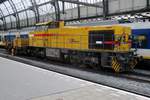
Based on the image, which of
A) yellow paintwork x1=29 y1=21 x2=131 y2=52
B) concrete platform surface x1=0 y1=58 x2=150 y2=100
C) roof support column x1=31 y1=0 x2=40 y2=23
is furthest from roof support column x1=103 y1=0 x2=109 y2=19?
roof support column x1=31 y1=0 x2=40 y2=23

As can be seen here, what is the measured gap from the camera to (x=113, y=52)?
13.9m

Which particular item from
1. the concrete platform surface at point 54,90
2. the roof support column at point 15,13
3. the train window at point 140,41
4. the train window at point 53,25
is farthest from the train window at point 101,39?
the roof support column at point 15,13

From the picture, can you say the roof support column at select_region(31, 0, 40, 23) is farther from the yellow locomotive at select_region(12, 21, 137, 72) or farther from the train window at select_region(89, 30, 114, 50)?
the train window at select_region(89, 30, 114, 50)

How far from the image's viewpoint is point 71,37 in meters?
17.2

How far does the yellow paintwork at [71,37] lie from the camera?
550 inches

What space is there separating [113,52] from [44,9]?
33978 mm

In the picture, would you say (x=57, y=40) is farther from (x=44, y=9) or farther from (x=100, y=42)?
(x=44, y=9)

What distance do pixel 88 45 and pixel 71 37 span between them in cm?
192

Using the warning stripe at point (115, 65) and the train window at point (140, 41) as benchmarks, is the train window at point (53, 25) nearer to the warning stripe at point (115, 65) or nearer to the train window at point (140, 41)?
the train window at point (140, 41)

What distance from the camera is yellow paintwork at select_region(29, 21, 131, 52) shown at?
13969 millimetres

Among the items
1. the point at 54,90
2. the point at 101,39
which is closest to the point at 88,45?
the point at 101,39

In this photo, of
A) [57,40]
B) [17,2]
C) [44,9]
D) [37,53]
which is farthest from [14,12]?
[57,40]

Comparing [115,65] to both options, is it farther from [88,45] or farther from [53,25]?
[53,25]

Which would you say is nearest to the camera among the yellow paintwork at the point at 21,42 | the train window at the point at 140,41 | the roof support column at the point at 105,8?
the train window at the point at 140,41
